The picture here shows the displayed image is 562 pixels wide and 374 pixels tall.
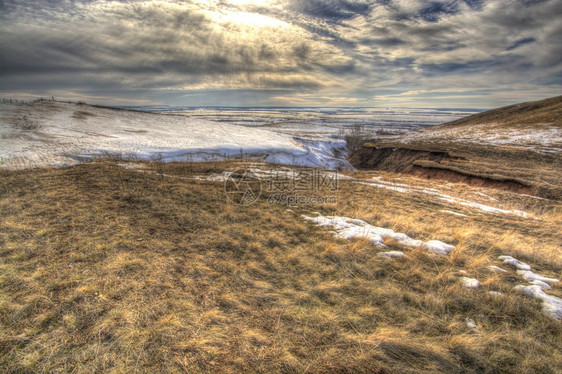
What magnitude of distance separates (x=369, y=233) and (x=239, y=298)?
399cm

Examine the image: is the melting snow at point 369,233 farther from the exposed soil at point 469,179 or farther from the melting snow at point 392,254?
the exposed soil at point 469,179

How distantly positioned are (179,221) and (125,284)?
2.72 metres

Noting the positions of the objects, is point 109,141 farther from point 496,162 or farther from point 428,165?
point 496,162

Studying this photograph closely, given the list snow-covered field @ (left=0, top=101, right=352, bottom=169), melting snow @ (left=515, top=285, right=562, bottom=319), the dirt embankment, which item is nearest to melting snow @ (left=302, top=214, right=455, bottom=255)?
melting snow @ (left=515, top=285, right=562, bottom=319)

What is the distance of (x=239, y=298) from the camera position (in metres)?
3.62

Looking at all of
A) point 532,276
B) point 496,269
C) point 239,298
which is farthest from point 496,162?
point 239,298

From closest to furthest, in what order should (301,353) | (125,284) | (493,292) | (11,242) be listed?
(301,353), (125,284), (493,292), (11,242)

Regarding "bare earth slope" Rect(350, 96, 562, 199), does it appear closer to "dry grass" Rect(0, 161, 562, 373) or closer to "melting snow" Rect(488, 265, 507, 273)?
"dry grass" Rect(0, 161, 562, 373)

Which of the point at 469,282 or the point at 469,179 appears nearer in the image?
the point at 469,282

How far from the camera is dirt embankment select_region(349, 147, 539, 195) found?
1733 centimetres

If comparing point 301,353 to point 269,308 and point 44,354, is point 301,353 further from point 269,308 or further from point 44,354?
point 44,354

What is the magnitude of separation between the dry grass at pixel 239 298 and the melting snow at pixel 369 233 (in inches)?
14.9

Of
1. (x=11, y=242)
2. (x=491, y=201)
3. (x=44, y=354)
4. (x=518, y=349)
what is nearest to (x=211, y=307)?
(x=44, y=354)

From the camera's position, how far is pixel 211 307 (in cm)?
338
